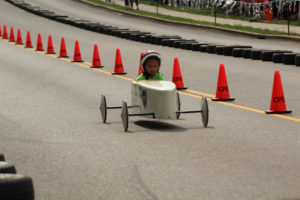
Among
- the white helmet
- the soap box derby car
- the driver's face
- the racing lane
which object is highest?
the white helmet

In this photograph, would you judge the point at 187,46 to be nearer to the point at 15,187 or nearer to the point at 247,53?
the point at 247,53

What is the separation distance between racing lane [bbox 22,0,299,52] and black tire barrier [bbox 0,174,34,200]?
20773 mm

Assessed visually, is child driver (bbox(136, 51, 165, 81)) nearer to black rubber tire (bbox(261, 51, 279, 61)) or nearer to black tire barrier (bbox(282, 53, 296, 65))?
black tire barrier (bbox(282, 53, 296, 65))

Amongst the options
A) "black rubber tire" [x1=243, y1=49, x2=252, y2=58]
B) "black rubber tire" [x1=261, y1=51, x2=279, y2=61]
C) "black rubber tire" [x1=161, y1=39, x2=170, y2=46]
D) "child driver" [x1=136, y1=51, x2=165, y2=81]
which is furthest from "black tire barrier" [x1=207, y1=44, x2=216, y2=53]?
"child driver" [x1=136, y1=51, x2=165, y2=81]

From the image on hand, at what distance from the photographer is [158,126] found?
32.8ft

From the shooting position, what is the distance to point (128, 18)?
4738cm

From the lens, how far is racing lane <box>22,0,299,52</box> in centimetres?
2907

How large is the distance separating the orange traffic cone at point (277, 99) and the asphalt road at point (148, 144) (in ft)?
0.79

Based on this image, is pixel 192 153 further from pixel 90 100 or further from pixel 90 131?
pixel 90 100

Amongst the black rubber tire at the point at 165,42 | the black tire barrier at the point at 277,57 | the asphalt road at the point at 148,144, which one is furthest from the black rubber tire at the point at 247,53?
the black rubber tire at the point at 165,42

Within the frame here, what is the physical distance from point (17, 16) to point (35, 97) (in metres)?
35.5

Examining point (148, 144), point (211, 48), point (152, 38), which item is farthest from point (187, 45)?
point (148, 144)

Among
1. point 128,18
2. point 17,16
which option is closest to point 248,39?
point 128,18

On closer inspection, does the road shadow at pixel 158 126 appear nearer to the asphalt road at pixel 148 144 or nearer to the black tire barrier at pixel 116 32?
the asphalt road at pixel 148 144
